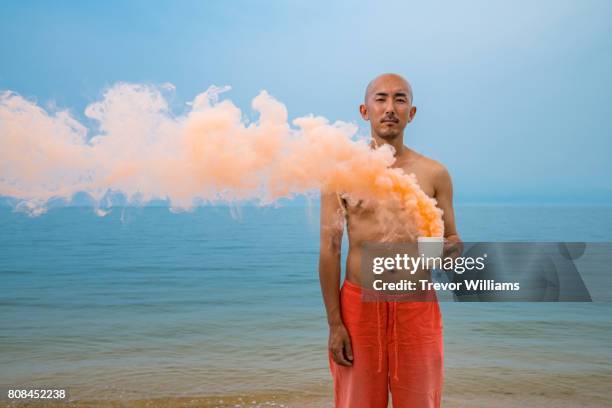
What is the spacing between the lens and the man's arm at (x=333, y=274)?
357cm

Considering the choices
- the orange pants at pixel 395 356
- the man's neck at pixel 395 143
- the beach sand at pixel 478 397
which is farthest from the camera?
the beach sand at pixel 478 397

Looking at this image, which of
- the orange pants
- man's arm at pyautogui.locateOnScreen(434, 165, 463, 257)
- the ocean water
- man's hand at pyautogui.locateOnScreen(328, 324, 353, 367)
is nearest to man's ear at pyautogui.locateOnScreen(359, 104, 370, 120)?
man's arm at pyautogui.locateOnScreen(434, 165, 463, 257)

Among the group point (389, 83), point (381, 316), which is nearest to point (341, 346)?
point (381, 316)

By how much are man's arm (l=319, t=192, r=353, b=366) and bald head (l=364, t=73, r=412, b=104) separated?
0.84 meters

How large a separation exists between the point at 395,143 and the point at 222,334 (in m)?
7.99

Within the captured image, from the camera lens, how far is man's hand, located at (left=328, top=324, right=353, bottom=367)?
3557 mm

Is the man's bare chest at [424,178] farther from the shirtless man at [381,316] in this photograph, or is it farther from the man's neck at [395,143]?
the man's neck at [395,143]

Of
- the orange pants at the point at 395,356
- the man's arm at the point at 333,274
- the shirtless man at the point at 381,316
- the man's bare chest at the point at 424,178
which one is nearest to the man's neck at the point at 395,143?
the shirtless man at the point at 381,316

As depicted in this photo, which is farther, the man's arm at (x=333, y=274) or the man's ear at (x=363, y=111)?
the man's ear at (x=363, y=111)

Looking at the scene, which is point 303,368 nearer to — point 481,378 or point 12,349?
point 481,378

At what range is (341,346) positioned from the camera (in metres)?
3.57

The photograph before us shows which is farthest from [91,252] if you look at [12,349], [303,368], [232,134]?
[232,134]

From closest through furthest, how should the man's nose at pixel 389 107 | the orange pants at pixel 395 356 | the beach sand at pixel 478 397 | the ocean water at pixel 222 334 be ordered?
the orange pants at pixel 395 356, the man's nose at pixel 389 107, the beach sand at pixel 478 397, the ocean water at pixel 222 334

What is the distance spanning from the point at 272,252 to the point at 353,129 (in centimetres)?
2263
